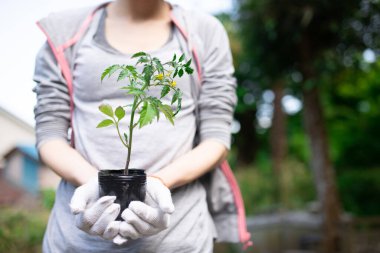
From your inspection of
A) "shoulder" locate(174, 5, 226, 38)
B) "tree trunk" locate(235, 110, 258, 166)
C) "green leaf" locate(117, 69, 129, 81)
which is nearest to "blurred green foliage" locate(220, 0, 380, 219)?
"shoulder" locate(174, 5, 226, 38)

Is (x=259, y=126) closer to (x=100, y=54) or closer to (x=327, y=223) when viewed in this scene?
(x=327, y=223)

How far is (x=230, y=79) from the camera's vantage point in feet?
4.89

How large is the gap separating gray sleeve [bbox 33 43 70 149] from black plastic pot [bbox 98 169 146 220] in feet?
1.12

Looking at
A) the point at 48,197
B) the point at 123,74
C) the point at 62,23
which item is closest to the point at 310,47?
the point at 48,197

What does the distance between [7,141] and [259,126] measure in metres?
16.5

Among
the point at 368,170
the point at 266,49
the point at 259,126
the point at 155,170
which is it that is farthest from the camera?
the point at 259,126

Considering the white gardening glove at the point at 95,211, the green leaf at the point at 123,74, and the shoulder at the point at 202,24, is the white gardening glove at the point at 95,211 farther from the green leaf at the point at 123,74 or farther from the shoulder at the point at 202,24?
the shoulder at the point at 202,24

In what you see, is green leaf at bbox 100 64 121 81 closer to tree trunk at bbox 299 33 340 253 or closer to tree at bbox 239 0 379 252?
tree at bbox 239 0 379 252

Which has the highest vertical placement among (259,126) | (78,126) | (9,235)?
(78,126)

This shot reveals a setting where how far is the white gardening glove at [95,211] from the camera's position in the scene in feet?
3.55

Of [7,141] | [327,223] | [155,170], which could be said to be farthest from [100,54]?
[327,223]

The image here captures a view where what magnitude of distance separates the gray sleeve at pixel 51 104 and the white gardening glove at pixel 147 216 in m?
0.39

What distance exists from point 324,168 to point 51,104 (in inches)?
258

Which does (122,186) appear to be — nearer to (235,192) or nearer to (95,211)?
(95,211)
